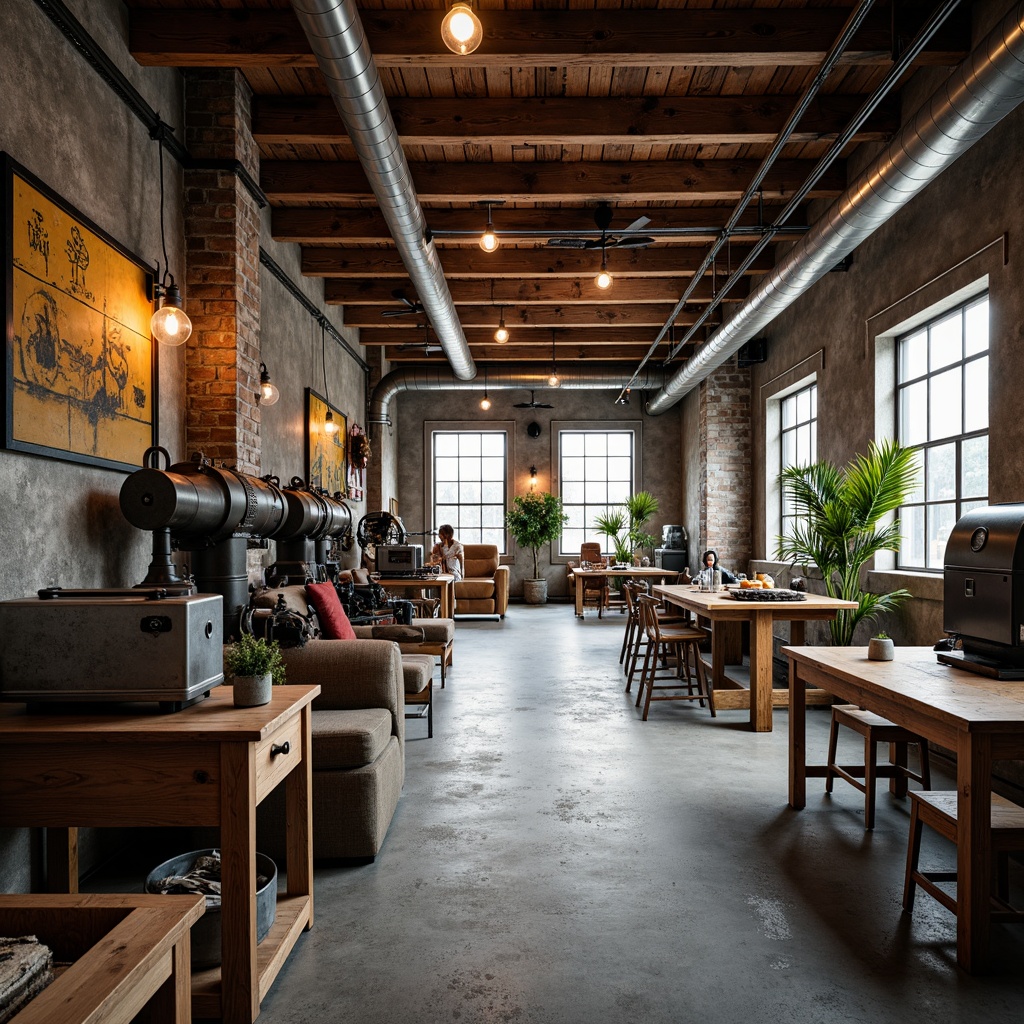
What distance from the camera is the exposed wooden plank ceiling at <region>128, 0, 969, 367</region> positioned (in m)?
4.16

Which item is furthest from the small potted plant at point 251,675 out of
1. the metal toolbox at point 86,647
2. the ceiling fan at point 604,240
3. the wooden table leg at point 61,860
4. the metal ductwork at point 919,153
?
the ceiling fan at point 604,240

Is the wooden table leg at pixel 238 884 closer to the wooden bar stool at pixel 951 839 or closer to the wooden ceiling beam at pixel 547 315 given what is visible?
the wooden bar stool at pixel 951 839

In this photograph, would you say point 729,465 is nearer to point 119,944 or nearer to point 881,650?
point 881,650

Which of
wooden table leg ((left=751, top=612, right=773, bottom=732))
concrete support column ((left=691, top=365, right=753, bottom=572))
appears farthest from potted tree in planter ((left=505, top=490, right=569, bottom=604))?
wooden table leg ((left=751, top=612, right=773, bottom=732))

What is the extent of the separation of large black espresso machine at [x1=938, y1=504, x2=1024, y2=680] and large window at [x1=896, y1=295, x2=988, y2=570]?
228 centimetres

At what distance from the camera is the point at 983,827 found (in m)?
2.25

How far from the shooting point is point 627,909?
2.67m

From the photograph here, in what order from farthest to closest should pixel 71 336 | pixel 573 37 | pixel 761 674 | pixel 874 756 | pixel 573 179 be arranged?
1. pixel 573 179
2. pixel 761 674
3. pixel 573 37
4. pixel 874 756
5. pixel 71 336

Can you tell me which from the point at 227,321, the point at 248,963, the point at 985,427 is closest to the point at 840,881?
the point at 248,963

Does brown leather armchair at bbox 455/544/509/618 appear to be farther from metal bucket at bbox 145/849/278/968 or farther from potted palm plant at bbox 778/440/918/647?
metal bucket at bbox 145/849/278/968

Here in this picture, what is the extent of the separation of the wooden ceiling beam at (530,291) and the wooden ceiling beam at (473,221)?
1535 millimetres

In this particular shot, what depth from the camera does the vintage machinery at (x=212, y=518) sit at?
304cm

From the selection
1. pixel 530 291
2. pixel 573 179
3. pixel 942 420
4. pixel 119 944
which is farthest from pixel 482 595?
pixel 119 944

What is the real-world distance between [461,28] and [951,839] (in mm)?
3332
